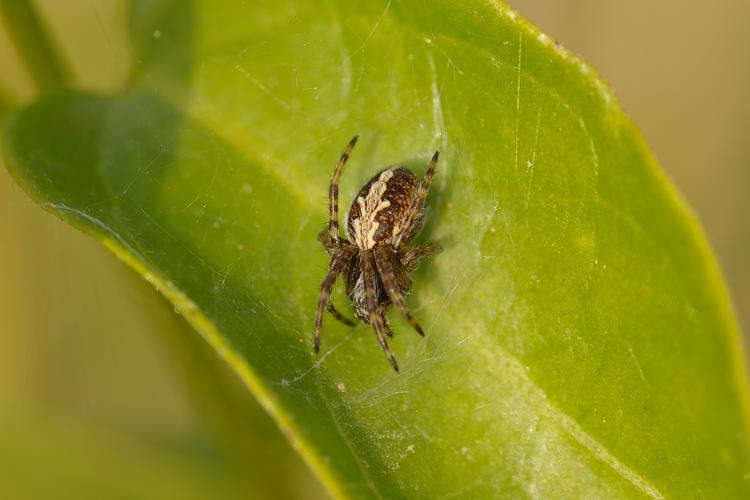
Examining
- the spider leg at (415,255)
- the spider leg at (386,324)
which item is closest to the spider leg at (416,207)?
the spider leg at (415,255)

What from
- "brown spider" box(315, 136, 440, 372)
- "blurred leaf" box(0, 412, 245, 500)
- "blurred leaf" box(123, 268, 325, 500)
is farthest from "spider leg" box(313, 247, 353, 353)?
"blurred leaf" box(0, 412, 245, 500)

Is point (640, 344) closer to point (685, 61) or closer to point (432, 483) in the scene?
point (432, 483)

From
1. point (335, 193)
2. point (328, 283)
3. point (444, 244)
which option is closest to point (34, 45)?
point (335, 193)

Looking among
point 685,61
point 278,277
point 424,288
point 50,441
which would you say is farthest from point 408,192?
point 685,61

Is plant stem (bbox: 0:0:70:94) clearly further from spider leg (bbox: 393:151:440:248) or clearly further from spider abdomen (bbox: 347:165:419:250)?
spider leg (bbox: 393:151:440:248)

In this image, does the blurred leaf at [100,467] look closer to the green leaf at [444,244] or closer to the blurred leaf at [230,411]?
the blurred leaf at [230,411]
